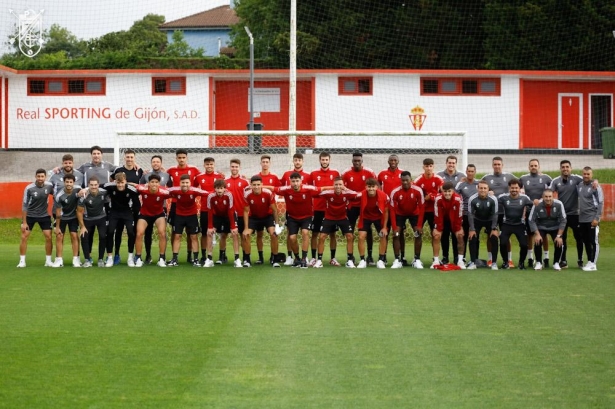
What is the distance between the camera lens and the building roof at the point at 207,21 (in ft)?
278

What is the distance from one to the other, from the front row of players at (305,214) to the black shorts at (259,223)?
0.02m

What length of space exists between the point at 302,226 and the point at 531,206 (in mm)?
4012

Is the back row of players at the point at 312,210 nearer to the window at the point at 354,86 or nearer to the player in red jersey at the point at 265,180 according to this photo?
the player in red jersey at the point at 265,180

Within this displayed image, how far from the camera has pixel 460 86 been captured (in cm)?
3712

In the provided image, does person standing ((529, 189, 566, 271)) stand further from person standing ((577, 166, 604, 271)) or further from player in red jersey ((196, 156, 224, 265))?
player in red jersey ((196, 156, 224, 265))

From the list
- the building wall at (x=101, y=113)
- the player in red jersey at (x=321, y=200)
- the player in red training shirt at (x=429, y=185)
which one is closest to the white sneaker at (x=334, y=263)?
the player in red jersey at (x=321, y=200)

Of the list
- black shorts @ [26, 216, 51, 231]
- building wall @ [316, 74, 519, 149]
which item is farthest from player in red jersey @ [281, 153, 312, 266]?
building wall @ [316, 74, 519, 149]

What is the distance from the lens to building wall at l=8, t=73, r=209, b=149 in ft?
117

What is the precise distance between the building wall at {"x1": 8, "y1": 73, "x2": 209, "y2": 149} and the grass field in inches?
869

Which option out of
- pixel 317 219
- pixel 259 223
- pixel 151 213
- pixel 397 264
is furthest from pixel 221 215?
pixel 397 264

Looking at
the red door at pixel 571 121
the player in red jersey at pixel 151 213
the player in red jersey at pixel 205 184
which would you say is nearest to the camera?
the player in red jersey at pixel 151 213

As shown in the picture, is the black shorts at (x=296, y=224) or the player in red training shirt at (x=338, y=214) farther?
the black shorts at (x=296, y=224)

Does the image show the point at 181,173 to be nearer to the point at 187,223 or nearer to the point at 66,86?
the point at 187,223

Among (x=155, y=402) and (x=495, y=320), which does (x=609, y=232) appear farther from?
(x=155, y=402)
